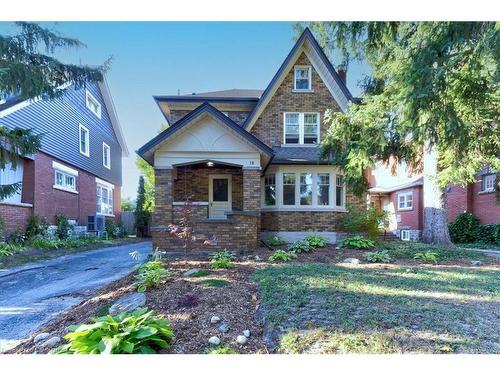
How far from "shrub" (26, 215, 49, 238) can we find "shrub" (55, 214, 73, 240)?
2.69ft

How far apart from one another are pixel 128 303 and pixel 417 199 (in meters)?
14.7

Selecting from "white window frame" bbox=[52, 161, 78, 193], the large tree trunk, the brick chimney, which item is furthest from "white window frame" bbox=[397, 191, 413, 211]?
"white window frame" bbox=[52, 161, 78, 193]

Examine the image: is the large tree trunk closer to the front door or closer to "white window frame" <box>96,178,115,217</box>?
the front door

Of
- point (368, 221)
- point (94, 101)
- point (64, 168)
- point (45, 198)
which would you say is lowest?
point (368, 221)

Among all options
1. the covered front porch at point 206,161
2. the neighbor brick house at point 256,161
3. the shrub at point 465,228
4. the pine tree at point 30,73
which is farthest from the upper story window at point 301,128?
the shrub at point 465,228

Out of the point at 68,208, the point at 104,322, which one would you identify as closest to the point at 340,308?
the point at 104,322

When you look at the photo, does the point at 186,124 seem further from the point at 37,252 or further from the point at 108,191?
the point at 108,191

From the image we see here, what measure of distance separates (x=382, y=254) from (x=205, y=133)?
15.8 ft

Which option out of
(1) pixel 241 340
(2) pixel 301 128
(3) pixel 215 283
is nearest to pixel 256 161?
(2) pixel 301 128

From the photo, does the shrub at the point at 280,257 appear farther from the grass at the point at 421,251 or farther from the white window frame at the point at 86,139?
the white window frame at the point at 86,139

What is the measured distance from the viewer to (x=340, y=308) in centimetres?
316

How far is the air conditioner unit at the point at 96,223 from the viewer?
12.5 m

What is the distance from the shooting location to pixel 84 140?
1255cm
